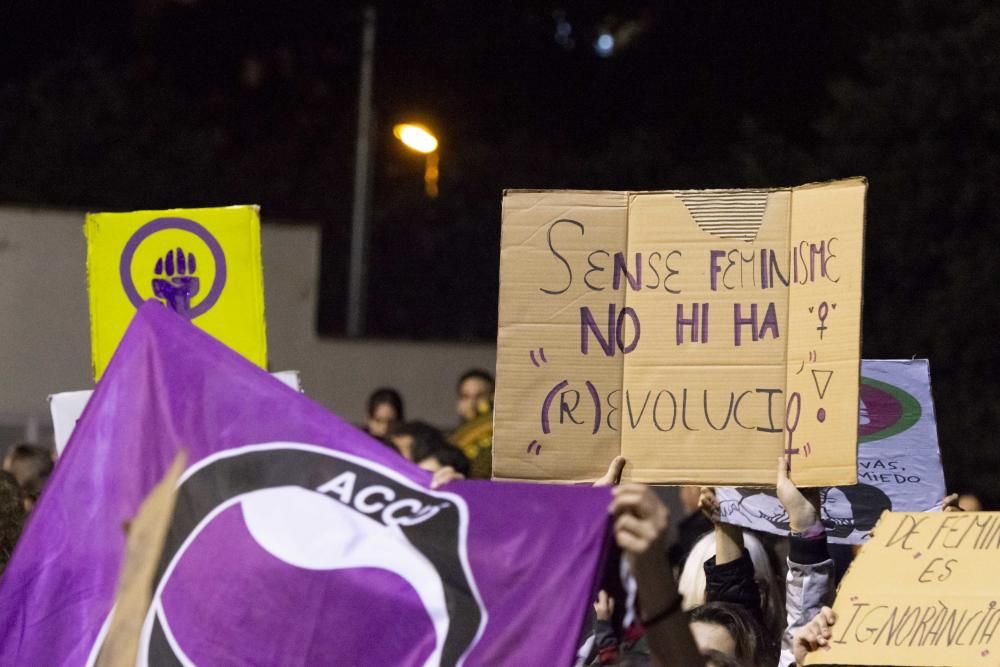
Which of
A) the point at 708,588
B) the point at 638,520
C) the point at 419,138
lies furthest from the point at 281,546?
the point at 419,138

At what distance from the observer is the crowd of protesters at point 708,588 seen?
3051mm

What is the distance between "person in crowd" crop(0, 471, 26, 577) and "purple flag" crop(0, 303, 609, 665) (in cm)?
107

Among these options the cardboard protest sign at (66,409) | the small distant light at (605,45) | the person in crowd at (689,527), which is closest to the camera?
the cardboard protest sign at (66,409)

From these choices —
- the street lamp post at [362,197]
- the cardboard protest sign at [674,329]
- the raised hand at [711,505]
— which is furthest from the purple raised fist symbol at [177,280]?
the street lamp post at [362,197]

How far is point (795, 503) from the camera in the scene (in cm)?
433

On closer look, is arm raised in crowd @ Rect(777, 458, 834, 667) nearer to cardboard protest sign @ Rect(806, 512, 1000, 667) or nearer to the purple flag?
cardboard protest sign @ Rect(806, 512, 1000, 667)

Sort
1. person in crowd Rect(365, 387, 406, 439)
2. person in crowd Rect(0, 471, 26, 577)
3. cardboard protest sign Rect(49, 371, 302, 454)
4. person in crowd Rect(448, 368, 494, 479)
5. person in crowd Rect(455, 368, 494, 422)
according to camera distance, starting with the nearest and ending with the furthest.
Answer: person in crowd Rect(0, 471, 26, 577) → cardboard protest sign Rect(49, 371, 302, 454) → person in crowd Rect(448, 368, 494, 479) → person in crowd Rect(455, 368, 494, 422) → person in crowd Rect(365, 387, 406, 439)

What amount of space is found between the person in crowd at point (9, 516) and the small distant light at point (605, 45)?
1416 centimetres

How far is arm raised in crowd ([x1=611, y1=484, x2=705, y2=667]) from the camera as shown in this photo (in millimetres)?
3021

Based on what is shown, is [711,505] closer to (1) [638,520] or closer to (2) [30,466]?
(1) [638,520]

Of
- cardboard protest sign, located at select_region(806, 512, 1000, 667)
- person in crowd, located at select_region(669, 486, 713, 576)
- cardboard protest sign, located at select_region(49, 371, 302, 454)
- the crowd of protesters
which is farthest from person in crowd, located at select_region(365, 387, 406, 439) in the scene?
cardboard protest sign, located at select_region(806, 512, 1000, 667)

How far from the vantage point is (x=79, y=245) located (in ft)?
40.7

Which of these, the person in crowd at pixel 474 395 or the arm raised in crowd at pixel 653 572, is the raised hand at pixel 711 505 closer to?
the arm raised in crowd at pixel 653 572

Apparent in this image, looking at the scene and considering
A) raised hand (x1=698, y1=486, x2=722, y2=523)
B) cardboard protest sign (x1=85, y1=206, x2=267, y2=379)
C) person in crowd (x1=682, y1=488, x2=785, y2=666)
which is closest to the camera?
person in crowd (x1=682, y1=488, x2=785, y2=666)
